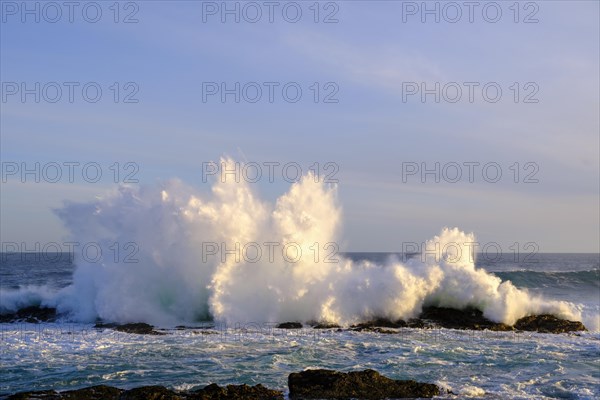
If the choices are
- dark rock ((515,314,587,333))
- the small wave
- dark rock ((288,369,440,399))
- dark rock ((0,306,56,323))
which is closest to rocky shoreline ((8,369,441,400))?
dark rock ((288,369,440,399))

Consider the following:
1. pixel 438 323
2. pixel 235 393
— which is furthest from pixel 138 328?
pixel 438 323

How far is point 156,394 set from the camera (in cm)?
1216

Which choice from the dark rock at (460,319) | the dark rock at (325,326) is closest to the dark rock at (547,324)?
the dark rock at (460,319)

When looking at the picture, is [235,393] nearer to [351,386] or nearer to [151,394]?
[151,394]

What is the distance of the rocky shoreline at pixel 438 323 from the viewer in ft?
70.9

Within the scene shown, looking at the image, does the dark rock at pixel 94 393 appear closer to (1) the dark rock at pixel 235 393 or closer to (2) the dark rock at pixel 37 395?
(2) the dark rock at pixel 37 395

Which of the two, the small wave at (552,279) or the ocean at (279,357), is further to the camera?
the small wave at (552,279)

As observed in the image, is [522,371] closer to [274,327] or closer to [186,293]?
[274,327]

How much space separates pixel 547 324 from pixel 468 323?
2.70 m

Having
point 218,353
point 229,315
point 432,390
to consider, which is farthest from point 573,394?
point 229,315

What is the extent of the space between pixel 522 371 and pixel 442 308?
30.6 feet

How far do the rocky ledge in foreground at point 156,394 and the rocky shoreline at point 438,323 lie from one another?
8066 millimetres

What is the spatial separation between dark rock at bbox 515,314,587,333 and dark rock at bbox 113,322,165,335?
12.5 metres

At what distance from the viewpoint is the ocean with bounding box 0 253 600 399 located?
45.2 feet
